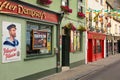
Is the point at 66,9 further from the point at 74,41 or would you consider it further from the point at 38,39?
the point at 38,39

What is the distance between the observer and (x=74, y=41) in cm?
2392

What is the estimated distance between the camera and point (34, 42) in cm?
1619

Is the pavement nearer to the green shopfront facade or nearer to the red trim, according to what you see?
the green shopfront facade

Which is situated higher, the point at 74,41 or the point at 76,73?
the point at 74,41

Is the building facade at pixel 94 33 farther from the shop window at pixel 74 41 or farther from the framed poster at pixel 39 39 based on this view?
the framed poster at pixel 39 39

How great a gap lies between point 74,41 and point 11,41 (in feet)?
35.1

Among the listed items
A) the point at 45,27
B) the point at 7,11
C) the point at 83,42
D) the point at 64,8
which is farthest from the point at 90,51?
the point at 7,11

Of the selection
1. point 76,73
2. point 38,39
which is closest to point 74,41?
point 76,73

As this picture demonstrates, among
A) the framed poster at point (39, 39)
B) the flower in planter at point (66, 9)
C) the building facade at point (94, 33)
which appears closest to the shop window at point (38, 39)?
the framed poster at point (39, 39)

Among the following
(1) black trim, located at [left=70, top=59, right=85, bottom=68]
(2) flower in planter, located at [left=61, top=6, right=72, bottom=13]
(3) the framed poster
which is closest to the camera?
(3) the framed poster

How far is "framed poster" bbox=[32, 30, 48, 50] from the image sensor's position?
53.1 feet

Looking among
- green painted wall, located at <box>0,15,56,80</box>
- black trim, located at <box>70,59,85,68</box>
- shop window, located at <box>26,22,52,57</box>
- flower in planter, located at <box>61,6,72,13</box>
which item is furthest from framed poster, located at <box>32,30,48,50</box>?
black trim, located at <box>70,59,85,68</box>

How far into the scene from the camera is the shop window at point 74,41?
2286 centimetres

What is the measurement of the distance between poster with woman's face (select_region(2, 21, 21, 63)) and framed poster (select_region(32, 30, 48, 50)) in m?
1.84
